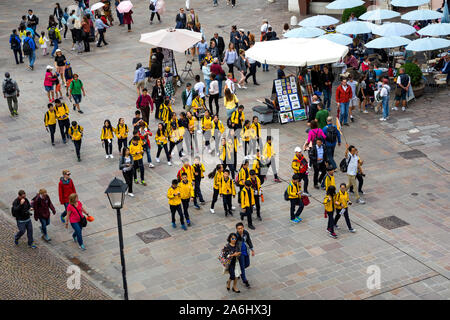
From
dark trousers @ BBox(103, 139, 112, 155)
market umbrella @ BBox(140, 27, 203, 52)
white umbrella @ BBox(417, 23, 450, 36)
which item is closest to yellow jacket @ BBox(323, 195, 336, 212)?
dark trousers @ BBox(103, 139, 112, 155)

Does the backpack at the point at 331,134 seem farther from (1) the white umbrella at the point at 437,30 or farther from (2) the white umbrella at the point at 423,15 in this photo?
(2) the white umbrella at the point at 423,15

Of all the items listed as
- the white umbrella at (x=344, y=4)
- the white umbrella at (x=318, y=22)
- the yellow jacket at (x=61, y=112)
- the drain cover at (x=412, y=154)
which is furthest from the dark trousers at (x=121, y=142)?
the white umbrella at (x=344, y=4)

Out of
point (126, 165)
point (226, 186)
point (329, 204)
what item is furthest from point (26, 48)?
point (329, 204)

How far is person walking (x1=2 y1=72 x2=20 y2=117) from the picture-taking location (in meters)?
26.4

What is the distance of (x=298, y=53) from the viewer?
961 inches

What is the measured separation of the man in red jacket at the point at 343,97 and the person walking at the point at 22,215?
37.1ft

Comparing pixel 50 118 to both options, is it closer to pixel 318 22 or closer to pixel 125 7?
pixel 318 22

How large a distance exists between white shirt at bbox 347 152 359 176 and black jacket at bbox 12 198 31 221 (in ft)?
26.4

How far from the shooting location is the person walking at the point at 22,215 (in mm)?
17500

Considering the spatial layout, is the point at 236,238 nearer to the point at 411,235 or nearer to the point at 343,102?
the point at 411,235

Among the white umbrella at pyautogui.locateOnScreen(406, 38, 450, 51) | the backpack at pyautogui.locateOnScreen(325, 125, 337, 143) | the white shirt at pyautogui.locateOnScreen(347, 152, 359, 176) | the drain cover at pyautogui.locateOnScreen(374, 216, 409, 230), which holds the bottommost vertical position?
the drain cover at pyautogui.locateOnScreen(374, 216, 409, 230)

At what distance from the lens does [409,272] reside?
53.5ft

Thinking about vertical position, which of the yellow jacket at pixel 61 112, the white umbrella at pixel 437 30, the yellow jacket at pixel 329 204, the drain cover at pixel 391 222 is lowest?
the drain cover at pixel 391 222

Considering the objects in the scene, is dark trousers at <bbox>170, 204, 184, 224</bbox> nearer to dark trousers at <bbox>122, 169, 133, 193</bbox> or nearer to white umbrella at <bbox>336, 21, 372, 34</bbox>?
dark trousers at <bbox>122, 169, 133, 193</bbox>
